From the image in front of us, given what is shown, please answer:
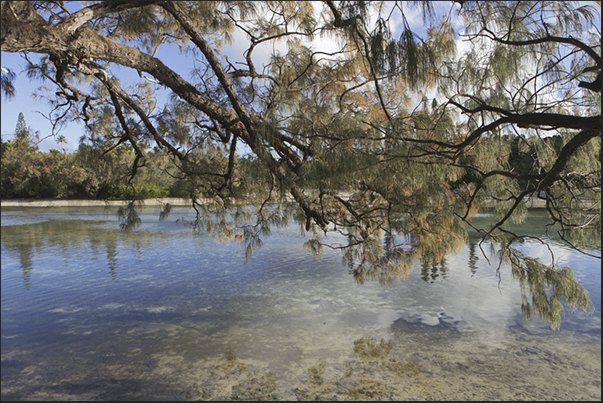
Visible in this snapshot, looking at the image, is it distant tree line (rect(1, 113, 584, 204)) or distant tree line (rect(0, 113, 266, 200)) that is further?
distant tree line (rect(0, 113, 266, 200))

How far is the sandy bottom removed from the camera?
2.14 metres

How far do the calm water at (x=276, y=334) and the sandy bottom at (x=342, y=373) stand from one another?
1 cm

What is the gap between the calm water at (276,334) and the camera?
2.23 m

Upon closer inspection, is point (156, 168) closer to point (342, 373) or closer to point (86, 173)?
point (342, 373)

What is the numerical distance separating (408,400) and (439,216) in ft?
3.56

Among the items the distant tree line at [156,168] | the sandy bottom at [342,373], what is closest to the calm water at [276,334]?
the sandy bottom at [342,373]

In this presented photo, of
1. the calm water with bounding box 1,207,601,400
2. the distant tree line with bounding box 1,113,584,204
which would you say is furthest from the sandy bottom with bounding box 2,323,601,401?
the distant tree line with bounding box 1,113,584,204

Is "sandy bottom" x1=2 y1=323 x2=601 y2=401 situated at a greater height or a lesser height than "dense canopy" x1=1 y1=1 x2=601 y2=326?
lesser

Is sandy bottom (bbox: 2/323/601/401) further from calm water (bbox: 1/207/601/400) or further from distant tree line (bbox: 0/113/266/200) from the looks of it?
distant tree line (bbox: 0/113/266/200)

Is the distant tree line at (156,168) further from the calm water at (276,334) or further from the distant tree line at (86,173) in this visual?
the calm water at (276,334)

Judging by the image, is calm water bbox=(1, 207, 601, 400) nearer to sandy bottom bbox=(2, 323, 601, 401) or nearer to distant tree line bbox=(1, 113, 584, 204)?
sandy bottom bbox=(2, 323, 601, 401)

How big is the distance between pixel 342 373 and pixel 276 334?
29.7 inches

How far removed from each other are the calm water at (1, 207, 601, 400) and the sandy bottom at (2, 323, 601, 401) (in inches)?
0.4

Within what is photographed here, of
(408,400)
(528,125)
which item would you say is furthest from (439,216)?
(408,400)
